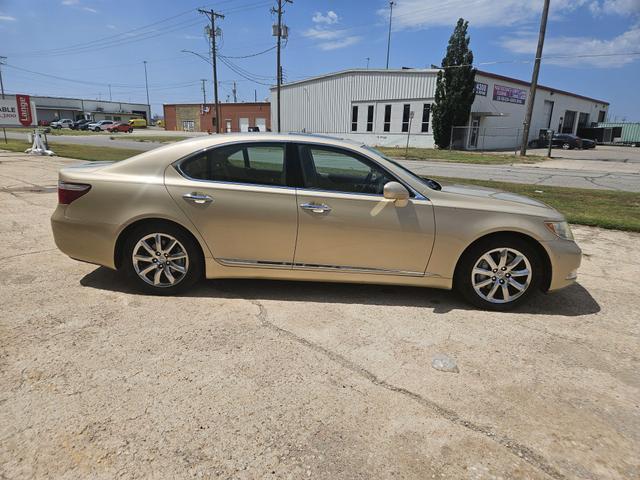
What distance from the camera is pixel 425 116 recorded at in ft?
120

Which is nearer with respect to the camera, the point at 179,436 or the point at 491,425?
the point at 179,436

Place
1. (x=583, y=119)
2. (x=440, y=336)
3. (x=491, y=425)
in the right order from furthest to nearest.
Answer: (x=583, y=119) → (x=440, y=336) → (x=491, y=425)

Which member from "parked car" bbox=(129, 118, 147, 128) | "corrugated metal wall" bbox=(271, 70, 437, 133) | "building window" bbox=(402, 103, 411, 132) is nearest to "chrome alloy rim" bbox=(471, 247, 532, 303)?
"corrugated metal wall" bbox=(271, 70, 437, 133)

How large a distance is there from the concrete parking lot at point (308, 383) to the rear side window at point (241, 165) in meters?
1.10

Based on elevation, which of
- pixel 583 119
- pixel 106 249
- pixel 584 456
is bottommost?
pixel 584 456

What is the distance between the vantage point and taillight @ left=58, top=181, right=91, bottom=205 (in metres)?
3.95

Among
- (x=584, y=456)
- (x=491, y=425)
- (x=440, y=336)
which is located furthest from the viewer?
(x=440, y=336)

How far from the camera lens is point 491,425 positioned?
8.09 ft

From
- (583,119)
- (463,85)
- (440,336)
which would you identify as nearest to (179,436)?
(440,336)

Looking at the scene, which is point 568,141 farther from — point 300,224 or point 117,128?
point 117,128

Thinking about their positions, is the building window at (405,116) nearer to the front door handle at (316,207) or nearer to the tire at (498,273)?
the tire at (498,273)

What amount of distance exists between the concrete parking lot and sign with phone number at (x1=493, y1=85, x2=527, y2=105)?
39447 mm

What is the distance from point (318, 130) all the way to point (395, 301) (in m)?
41.5

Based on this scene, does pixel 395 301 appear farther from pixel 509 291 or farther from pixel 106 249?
pixel 106 249
